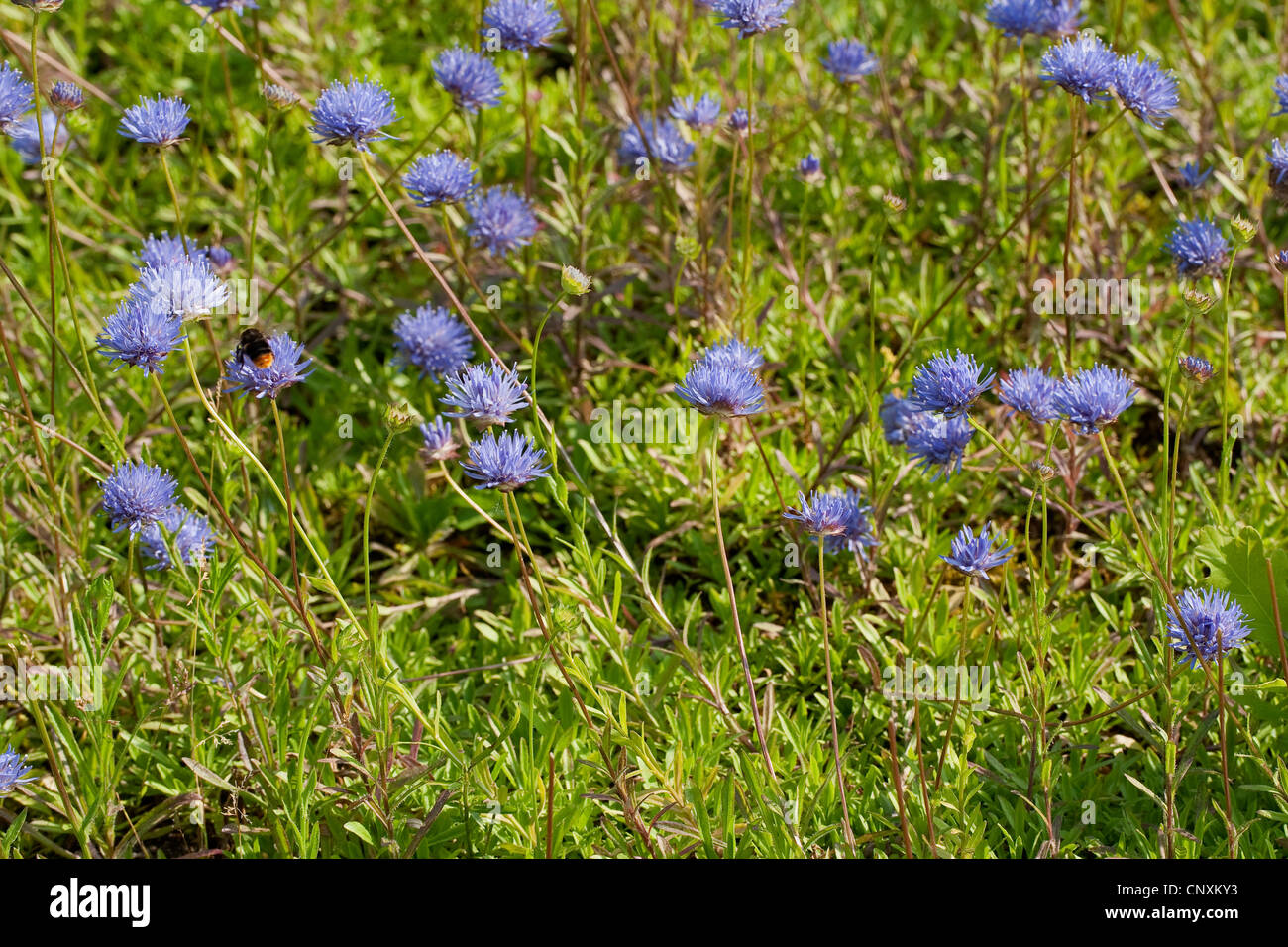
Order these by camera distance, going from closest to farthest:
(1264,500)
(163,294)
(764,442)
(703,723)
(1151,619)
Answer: (163,294) < (703,723) < (1151,619) < (1264,500) < (764,442)

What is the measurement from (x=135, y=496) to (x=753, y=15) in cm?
191

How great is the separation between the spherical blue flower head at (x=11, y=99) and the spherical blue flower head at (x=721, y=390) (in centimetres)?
153

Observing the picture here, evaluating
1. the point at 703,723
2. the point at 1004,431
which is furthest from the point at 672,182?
the point at 703,723

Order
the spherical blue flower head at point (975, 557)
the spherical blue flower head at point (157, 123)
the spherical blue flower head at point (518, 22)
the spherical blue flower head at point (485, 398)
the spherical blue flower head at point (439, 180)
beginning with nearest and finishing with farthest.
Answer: the spherical blue flower head at point (485, 398) → the spherical blue flower head at point (975, 557) → the spherical blue flower head at point (157, 123) → the spherical blue flower head at point (439, 180) → the spherical blue flower head at point (518, 22)

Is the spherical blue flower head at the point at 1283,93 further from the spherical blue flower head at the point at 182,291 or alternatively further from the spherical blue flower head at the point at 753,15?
the spherical blue flower head at the point at 182,291

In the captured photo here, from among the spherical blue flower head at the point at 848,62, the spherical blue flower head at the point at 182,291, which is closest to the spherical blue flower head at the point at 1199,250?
the spherical blue flower head at the point at 848,62

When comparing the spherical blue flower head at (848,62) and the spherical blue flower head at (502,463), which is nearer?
the spherical blue flower head at (502,463)

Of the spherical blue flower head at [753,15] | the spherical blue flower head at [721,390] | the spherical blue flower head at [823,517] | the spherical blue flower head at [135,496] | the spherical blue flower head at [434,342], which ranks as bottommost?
the spherical blue flower head at [823,517]

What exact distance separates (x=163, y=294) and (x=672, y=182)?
6.79ft

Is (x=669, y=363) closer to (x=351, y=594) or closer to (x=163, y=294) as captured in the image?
(x=351, y=594)

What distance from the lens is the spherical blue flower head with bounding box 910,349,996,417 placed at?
2.52 metres

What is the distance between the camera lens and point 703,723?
2957mm

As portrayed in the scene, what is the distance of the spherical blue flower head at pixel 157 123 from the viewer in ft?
9.71

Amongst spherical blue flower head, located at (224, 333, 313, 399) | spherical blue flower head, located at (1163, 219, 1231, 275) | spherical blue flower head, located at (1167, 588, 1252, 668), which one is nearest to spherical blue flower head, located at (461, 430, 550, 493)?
spherical blue flower head, located at (224, 333, 313, 399)
